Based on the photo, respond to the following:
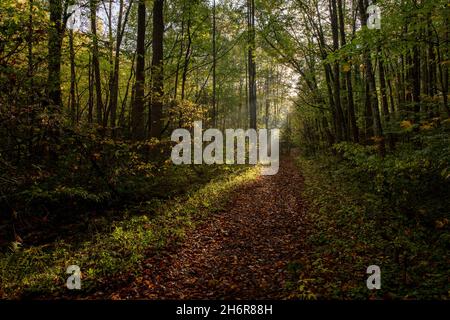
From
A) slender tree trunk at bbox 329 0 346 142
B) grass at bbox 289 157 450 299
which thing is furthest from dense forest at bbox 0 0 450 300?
slender tree trunk at bbox 329 0 346 142

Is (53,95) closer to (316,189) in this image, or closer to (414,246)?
(316,189)

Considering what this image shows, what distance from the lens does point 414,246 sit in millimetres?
6035

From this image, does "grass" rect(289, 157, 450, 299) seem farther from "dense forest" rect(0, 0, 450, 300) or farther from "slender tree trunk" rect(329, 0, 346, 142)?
"slender tree trunk" rect(329, 0, 346, 142)

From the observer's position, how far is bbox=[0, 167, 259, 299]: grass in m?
5.53

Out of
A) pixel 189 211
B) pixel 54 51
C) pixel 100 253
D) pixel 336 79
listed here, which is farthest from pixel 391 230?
pixel 336 79

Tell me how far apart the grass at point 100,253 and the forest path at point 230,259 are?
1.48 ft

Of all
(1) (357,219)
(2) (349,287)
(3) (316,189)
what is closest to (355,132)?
(3) (316,189)

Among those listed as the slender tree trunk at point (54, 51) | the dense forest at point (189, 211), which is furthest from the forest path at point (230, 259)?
the slender tree trunk at point (54, 51)

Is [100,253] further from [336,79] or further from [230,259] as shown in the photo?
[336,79]

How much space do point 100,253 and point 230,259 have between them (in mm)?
2775

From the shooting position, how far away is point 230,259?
22.3 feet

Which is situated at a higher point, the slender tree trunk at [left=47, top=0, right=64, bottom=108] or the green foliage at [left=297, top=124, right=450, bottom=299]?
the slender tree trunk at [left=47, top=0, right=64, bottom=108]

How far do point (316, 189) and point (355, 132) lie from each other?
4178 mm

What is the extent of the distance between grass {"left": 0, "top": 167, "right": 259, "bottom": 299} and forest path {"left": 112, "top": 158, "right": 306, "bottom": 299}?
1.48 ft
